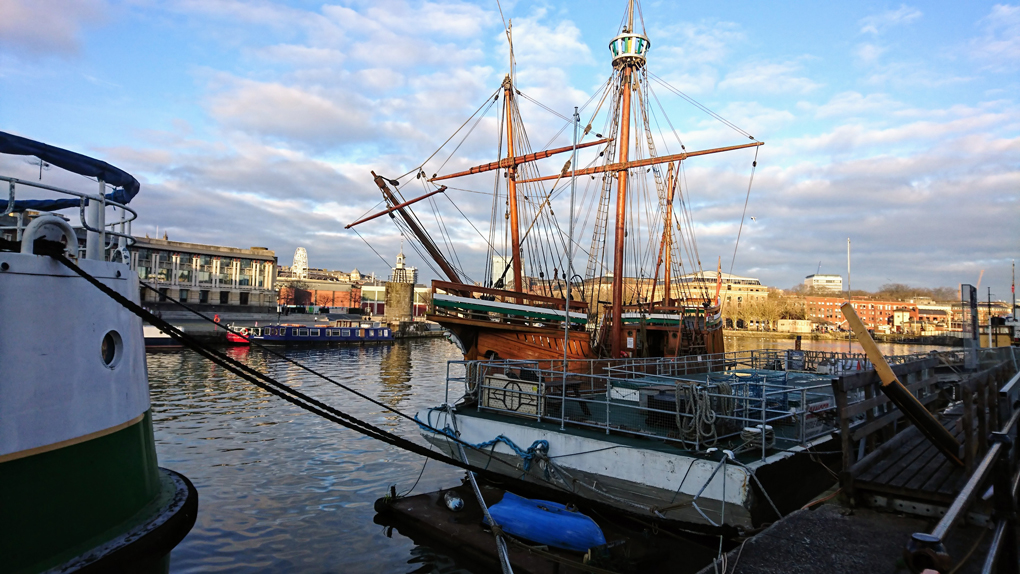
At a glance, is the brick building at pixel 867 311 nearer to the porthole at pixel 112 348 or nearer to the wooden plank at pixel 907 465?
the wooden plank at pixel 907 465

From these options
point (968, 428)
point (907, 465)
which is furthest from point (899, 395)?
point (907, 465)

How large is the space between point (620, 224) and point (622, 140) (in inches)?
171

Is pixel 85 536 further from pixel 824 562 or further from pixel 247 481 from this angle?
pixel 247 481

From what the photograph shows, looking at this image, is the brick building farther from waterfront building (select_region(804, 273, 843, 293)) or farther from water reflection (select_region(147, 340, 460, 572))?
water reflection (select_region(147, 340, 460, 572))

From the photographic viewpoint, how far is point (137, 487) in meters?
7.03

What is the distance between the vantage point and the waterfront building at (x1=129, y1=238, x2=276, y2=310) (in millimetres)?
85750

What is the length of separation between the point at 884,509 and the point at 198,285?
10283cm

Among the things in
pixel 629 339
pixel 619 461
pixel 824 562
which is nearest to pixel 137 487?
pixel 619 461

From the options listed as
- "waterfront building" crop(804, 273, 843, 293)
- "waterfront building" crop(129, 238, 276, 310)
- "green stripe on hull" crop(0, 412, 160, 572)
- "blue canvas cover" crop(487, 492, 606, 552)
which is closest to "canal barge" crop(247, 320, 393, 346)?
"waterfront building" crop(129, 238, 276, 310)

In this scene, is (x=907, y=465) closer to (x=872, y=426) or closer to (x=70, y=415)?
(x=872, y=426)

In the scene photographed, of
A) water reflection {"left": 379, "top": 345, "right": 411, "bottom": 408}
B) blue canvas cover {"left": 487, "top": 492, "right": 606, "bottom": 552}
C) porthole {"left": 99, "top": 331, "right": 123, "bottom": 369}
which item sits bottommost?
water reflection {"left": 379, "top": 345, "right": 411, "bottom": 408}

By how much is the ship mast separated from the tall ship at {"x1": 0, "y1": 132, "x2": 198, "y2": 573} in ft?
59.0

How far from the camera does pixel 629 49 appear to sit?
86.9ft

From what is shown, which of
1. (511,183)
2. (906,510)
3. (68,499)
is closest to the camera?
(68,499)
